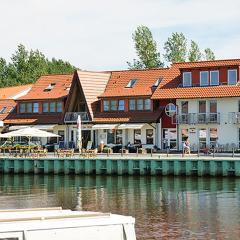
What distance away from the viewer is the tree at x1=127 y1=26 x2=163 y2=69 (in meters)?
107

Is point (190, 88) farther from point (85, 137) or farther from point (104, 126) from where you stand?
point (85, 137)

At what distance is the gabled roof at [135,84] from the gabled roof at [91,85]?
29.6 inches

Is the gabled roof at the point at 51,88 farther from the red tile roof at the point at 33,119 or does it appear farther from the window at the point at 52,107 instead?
the red tile roof at the point at 33,119

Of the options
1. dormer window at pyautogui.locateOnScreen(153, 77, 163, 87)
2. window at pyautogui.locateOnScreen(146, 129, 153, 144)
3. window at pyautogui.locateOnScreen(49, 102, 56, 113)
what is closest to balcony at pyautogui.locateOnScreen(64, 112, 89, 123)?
window at pyautogui.locateOnScreen(49, 102, 56, 113)

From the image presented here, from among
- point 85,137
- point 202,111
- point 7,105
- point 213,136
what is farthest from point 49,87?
point 213,136

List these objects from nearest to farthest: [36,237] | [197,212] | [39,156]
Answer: [36,237], [197,212], [39,156]

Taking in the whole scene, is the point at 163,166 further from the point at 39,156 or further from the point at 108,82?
the point at 108,82

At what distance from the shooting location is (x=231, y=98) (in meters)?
65.0

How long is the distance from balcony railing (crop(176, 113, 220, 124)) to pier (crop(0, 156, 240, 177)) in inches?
436

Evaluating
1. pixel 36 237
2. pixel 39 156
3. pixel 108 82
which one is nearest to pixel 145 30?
pixel 108 82

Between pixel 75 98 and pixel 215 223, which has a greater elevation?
pixel 75 98

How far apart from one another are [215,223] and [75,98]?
45.2 meters

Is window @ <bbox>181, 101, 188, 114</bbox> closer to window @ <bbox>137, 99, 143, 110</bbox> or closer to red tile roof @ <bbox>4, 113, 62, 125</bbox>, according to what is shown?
window @ <bbox>137, 99, 143, 110</bbox>

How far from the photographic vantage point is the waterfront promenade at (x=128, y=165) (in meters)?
51.6
